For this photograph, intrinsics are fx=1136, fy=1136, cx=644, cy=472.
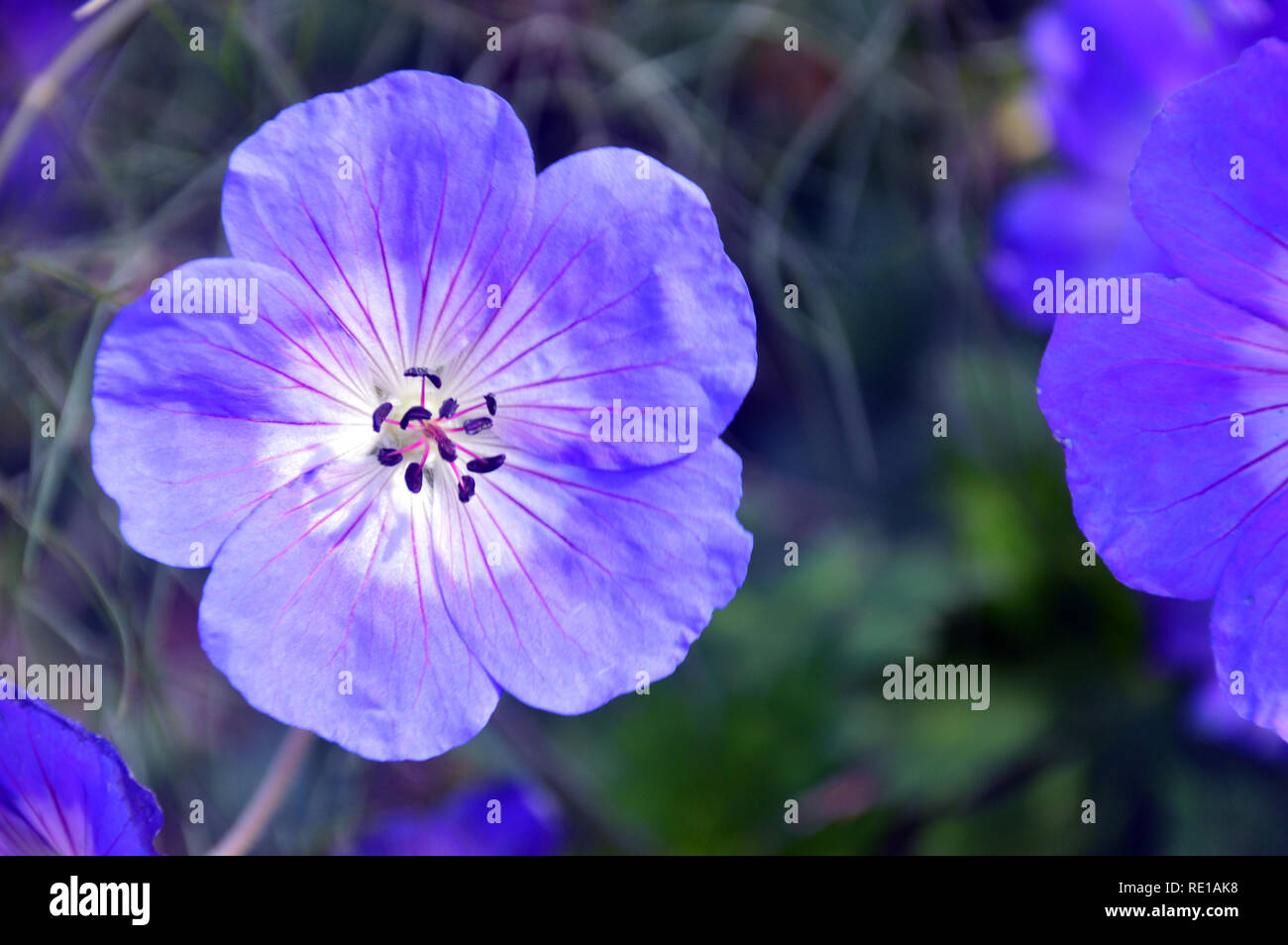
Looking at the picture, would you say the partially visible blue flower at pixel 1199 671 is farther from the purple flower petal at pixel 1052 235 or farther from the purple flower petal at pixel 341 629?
the purple flower petal at pixel 341 629

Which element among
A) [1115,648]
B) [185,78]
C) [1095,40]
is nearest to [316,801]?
[185,78]

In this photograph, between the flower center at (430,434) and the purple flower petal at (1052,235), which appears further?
the purple flower petal at (1052,235)

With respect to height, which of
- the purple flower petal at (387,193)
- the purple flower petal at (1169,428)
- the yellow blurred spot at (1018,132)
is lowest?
the purple flower petal at (1169,428)

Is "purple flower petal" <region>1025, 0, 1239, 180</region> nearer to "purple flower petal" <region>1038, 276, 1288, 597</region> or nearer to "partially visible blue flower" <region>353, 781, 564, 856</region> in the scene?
"purple flower petal" <region>1038, 276, 1288, 597</region>

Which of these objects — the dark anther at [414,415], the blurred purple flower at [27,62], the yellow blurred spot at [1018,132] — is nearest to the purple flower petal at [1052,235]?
the yellow blurred spot at [1018,132]

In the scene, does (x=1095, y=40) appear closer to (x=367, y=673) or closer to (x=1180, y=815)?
(x=1180, y=815)

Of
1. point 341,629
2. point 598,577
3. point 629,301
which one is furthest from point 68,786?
point 629,301
